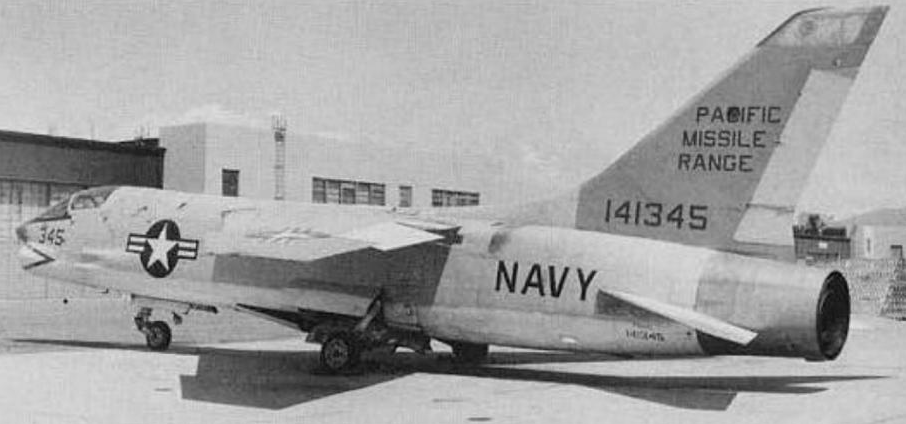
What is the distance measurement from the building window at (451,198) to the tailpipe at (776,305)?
35546 mm

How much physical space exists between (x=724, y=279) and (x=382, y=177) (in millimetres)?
33691

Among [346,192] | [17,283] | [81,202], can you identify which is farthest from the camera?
[346,192]

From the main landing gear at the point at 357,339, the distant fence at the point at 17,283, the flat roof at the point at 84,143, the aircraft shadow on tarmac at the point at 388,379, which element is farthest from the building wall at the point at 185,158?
the main landing gear at the point at 357,339

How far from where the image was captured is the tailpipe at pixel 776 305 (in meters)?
13.3

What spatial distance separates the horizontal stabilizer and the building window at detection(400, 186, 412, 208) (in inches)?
1319

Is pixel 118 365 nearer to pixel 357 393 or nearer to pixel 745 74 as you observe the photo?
pixel 357 393

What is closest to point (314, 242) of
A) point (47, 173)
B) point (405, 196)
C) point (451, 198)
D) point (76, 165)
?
point (47, 173)

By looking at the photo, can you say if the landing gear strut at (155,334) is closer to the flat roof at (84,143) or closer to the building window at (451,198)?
the flat roof at (84,143)

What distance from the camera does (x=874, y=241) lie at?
9512 centimetres

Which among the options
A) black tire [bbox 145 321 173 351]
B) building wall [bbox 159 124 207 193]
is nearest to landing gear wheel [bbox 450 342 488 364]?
black tire [bbox 145 321 173 351]

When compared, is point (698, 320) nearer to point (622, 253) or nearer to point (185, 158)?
point (622, 253)

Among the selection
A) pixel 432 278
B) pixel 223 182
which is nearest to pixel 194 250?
pixel 432 278

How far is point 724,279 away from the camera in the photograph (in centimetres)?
1372

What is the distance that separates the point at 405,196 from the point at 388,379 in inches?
1247
